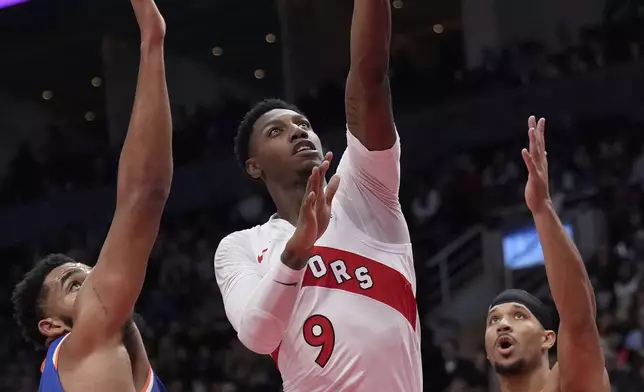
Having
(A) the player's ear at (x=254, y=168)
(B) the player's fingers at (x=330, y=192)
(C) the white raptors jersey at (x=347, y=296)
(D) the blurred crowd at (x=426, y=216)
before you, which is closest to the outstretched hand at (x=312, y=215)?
(B) the player's fingers at (x=330, y=192)

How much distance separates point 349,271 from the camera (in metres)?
3.18

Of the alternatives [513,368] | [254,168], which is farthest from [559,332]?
[254,168]

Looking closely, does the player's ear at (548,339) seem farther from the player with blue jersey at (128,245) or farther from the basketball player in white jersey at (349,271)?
the player with blue jersey at (128,245)

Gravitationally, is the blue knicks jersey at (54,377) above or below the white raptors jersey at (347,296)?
below

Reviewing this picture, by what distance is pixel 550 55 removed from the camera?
11.2m

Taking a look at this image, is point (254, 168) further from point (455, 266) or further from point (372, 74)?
point (455, 266)

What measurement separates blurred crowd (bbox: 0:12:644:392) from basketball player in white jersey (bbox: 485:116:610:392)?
3.64m

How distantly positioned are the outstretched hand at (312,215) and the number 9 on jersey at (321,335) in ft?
0.97

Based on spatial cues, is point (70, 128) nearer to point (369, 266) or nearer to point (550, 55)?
point (550, 55)

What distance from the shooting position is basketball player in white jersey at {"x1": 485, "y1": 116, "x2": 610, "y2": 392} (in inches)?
140

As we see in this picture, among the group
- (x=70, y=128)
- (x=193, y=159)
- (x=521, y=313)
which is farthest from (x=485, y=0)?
(x=521, y=313)

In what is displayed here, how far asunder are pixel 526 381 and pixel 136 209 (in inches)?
82.9

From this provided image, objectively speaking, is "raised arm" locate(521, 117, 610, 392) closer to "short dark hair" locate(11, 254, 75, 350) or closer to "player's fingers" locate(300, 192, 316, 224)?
"player's fingers" locate(300, 192, 316, 224)

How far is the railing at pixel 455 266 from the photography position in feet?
36.0
